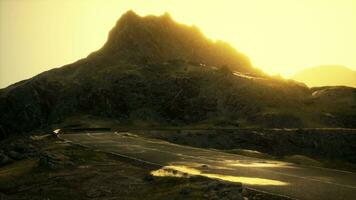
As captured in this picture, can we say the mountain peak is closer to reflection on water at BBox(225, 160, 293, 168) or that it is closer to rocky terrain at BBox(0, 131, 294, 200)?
reflection on water at BBox(225, 160, 293, 168)

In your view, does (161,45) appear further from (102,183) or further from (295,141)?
(102,183)

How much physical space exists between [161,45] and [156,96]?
4555 centimetres

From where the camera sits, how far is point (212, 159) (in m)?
26.8

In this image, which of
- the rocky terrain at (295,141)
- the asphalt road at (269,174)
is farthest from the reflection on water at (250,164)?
the rocky terrain at (295,141)

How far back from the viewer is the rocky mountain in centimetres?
9781

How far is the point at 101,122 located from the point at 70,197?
9051 centimetres

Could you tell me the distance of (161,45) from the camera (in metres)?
156

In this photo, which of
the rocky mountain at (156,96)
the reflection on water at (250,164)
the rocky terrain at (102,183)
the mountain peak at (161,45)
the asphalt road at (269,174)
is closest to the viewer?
the rocky terrain at (102,183)

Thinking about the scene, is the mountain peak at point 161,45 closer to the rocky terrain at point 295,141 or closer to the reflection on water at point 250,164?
the rocky terrain at point 295,141

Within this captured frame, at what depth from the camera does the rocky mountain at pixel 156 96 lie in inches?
3851

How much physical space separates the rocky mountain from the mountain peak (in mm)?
503

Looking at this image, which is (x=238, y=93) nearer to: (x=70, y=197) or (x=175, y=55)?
(x=175, y=55)

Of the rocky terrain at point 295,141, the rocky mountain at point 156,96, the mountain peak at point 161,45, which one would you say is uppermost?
the mountain peak at point 161,45

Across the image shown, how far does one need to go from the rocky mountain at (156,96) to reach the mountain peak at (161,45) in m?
0.50
